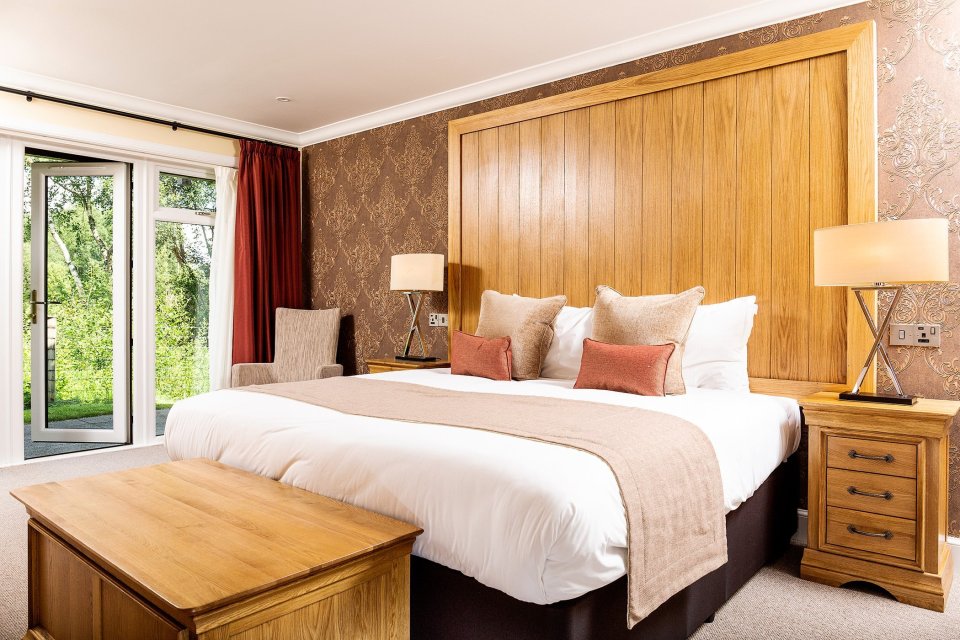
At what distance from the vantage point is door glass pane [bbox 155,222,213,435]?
16.4ft

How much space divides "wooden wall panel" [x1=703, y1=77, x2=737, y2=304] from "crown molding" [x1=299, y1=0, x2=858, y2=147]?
288mm

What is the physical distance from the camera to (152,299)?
16.0 ft

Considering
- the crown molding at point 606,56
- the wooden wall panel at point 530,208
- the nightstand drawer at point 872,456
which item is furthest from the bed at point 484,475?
the crown molding at point 606,56

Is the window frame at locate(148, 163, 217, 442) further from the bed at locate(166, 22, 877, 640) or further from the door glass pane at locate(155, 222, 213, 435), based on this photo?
the bed at locate(166, 22, 877, 640)

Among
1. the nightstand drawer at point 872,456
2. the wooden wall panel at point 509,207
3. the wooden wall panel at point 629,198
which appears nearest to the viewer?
the nightstand drawer at point 872,456

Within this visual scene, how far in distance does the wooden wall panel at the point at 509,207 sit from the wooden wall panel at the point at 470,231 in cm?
20

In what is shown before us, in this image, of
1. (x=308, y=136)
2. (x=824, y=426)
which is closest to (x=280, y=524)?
(x=824, y=426)

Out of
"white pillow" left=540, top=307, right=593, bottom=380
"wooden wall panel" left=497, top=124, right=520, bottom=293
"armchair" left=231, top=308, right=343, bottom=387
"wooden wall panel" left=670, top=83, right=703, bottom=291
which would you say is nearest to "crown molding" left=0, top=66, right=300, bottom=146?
"armchair" left=231, top=308, right=343, bottom=387

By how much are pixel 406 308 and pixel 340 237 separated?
98cm

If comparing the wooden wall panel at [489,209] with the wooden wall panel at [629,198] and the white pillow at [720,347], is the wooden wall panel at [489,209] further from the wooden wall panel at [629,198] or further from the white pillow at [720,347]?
the white pillow at [720,347]

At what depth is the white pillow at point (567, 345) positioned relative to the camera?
3424 mm

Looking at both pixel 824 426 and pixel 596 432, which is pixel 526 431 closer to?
pixel 596 432

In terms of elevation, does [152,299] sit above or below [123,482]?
above

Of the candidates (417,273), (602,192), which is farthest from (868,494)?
(417,273)
